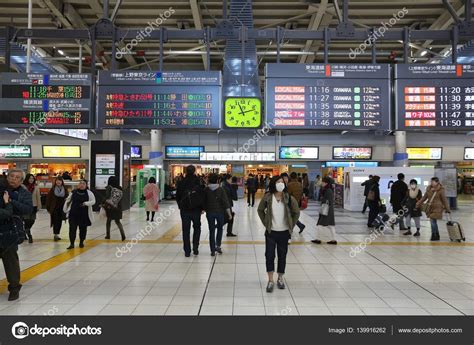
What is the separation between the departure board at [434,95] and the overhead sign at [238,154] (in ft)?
51.5

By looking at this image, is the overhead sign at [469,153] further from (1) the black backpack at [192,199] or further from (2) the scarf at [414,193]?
(1) the black backpack at [192,199]

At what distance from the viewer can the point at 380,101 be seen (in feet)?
25.3

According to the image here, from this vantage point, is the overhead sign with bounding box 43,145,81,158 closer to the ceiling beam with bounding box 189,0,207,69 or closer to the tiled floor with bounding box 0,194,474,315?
the ceiling beam with bounding box 189,0,207,69

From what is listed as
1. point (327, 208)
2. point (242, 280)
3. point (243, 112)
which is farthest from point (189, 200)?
point (327, 208)

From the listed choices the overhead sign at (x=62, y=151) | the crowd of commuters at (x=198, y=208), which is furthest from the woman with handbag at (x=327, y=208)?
the overhead sign at (x=62, y=151)

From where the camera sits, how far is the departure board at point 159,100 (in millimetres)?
7812

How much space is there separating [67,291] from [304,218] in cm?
988

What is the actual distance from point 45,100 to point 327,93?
5.81 metres

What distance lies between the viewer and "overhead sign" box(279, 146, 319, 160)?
23234mm

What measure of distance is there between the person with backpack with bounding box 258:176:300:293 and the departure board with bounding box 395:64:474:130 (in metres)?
4.04

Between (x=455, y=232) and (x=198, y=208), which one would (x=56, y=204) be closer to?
(x=198, y=208)

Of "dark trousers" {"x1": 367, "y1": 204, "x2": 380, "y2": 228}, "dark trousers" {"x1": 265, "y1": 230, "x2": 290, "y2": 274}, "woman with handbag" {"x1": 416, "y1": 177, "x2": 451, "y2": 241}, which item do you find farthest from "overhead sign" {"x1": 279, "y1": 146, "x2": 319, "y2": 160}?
"dark trousers" {"x1": 265, "y1": 230, "x2": 290, "y2": 274}

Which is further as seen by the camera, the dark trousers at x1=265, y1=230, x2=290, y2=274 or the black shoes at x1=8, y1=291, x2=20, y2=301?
the dark trousers at x1=265, y1=230, x2=290, y2=274
